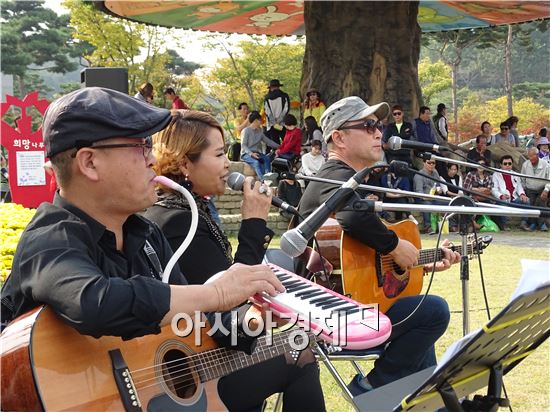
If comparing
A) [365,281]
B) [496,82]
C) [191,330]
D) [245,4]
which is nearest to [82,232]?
[191,330]

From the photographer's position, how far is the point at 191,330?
2732 millimetres

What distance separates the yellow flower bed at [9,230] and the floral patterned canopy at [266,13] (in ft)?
37.2

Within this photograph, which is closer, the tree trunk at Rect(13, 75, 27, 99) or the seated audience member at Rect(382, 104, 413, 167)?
the seated audience member at Rect(382, 104, 413, 167)

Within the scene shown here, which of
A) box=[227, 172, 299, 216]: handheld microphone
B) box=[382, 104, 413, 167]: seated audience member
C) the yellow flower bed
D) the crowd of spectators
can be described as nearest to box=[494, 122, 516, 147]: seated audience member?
the crowd of spectators

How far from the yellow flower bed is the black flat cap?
249 centimetres

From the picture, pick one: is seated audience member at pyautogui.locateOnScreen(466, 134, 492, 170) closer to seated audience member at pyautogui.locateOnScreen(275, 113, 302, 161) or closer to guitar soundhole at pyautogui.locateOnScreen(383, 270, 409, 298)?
seated audience member at pyautogui.locateOnScreen(275, 113, 302, 161)

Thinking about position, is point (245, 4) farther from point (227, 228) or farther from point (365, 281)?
point (365, 281)

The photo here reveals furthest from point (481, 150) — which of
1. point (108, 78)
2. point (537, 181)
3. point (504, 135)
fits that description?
point (108, 78)

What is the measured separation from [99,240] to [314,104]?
40.5 ft

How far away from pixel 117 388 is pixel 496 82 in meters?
84.6

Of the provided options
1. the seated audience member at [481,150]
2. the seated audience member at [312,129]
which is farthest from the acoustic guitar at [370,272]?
the seated audience member at [481,150]

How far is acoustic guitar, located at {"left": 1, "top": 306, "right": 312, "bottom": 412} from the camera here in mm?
2123

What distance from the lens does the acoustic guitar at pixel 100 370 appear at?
2.12 m

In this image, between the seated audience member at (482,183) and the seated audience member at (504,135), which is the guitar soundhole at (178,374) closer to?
the seated audience member at (482,183)
